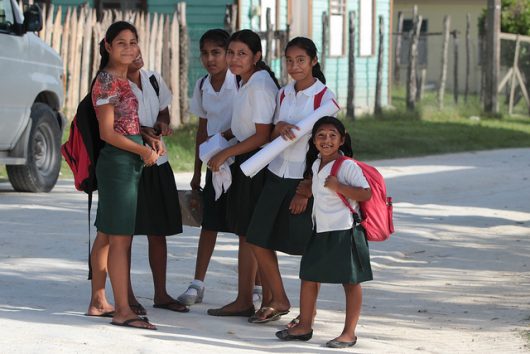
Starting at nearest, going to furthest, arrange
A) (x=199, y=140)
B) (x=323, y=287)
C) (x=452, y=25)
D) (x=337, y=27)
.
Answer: (x=199, y=140), (x=323, y=287), (x=337, y=27), (x=452, y=25)

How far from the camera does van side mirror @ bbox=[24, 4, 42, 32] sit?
42.4 ft

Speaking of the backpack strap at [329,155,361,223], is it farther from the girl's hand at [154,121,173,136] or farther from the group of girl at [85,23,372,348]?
the girl's hand at [154,121,173,136]

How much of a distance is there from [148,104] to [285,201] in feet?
3.20

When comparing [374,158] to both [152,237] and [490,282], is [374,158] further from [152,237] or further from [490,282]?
[152,237]

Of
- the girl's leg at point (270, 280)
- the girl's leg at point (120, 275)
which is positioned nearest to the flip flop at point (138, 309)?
the girl's leg at point (120, 275)

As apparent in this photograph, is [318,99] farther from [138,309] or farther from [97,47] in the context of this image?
[97,47]

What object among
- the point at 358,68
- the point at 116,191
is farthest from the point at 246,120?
the point at 358,68

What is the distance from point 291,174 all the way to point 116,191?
38.4 inches

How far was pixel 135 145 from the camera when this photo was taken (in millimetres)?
7262

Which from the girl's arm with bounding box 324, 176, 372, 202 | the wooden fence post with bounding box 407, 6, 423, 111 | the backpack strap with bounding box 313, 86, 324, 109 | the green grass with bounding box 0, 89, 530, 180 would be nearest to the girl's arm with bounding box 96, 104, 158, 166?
the backpack strap with bounding box 313, 86, 324, 109

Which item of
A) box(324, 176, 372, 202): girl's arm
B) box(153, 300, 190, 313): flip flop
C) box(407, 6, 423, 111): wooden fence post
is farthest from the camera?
box(407, 6, 423, 111): wooden fence post

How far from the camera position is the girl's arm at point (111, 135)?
23.7ft

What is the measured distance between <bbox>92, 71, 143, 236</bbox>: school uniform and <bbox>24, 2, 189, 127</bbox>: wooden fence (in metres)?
12.6

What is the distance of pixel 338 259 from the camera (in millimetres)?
7023
